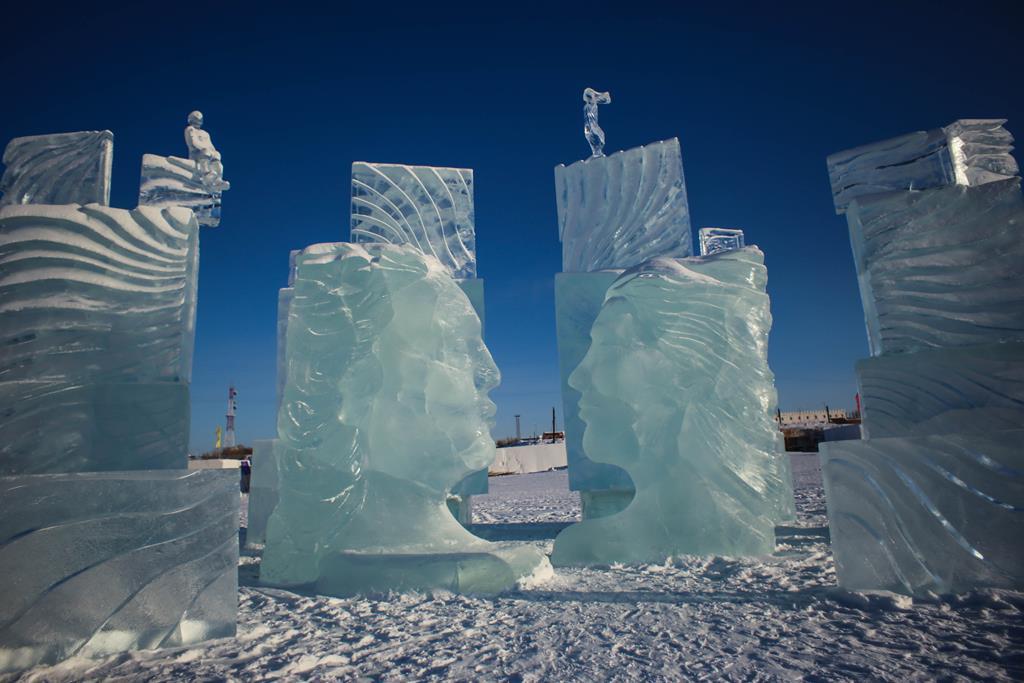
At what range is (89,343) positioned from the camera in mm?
3623

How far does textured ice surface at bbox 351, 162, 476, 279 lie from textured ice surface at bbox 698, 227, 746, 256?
3.64 metres

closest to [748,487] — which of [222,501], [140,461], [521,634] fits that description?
[521,634]

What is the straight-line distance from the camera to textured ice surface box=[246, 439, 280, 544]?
7.02 meters

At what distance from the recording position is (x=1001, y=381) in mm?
3938

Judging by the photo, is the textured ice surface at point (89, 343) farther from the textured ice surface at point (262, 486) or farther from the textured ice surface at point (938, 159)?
the textured ice surface at point (938, 159)

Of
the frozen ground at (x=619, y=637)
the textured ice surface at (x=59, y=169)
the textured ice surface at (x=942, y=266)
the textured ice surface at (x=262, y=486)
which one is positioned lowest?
the frozen ground at (x=619, y=637)

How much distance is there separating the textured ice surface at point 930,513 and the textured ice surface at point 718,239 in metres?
5.61

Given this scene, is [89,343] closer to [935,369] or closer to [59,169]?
[59,169]

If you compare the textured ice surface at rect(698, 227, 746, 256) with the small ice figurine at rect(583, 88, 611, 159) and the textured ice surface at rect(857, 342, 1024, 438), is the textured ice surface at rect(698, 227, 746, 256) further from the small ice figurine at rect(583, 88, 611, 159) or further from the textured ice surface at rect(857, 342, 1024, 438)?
the textured ice surface at rect(857, 342, 1024, 438)

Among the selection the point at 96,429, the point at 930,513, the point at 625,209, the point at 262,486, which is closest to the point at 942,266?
the point at 930,513

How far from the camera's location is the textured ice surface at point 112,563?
9.01 feet

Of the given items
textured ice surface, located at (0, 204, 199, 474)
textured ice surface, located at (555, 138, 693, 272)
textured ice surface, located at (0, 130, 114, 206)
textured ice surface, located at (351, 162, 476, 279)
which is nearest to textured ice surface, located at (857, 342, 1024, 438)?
textured ice surface, located at (555, 138, 693, 272)

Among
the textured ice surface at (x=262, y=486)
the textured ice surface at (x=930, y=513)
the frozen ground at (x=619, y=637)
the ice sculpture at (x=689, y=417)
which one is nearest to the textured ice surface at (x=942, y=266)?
the ice sculpture at (x=689, y=417)

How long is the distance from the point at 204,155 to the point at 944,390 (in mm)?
5432
